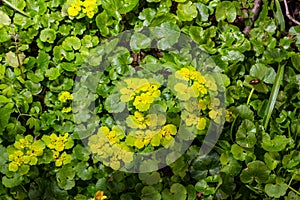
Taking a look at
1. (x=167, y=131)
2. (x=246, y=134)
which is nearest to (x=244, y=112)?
(x=246, y=134)

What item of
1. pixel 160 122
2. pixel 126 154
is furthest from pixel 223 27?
pixel 126 154

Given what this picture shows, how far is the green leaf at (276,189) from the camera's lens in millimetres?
1769

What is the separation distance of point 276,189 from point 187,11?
28.2 inches

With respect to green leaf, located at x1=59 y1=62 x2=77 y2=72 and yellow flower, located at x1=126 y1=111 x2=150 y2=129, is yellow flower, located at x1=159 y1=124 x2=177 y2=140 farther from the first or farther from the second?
green leaf, located at x1=59 y1=62 x2=77 y2=72

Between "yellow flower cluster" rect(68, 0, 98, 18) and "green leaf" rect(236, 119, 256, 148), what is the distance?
671 millimetres

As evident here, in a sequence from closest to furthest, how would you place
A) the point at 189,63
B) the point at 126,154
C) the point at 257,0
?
the point at 126,154, the point at 189,63, the point at 257,0

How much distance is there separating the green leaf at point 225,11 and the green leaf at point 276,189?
0.64 meters

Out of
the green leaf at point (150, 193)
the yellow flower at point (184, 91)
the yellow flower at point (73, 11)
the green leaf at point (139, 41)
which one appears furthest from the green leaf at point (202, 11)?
the green leaf at point (150, 193)

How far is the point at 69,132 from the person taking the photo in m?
1.82

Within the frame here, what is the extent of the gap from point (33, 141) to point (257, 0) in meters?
1.04

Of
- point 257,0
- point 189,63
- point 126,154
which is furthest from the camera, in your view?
point 257,0

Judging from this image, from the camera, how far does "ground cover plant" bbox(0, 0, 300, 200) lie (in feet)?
5.79

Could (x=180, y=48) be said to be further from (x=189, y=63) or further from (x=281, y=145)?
(x=281, y=145)

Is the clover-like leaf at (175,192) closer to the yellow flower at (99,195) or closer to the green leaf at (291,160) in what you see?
the yellow flower at (99,195)
